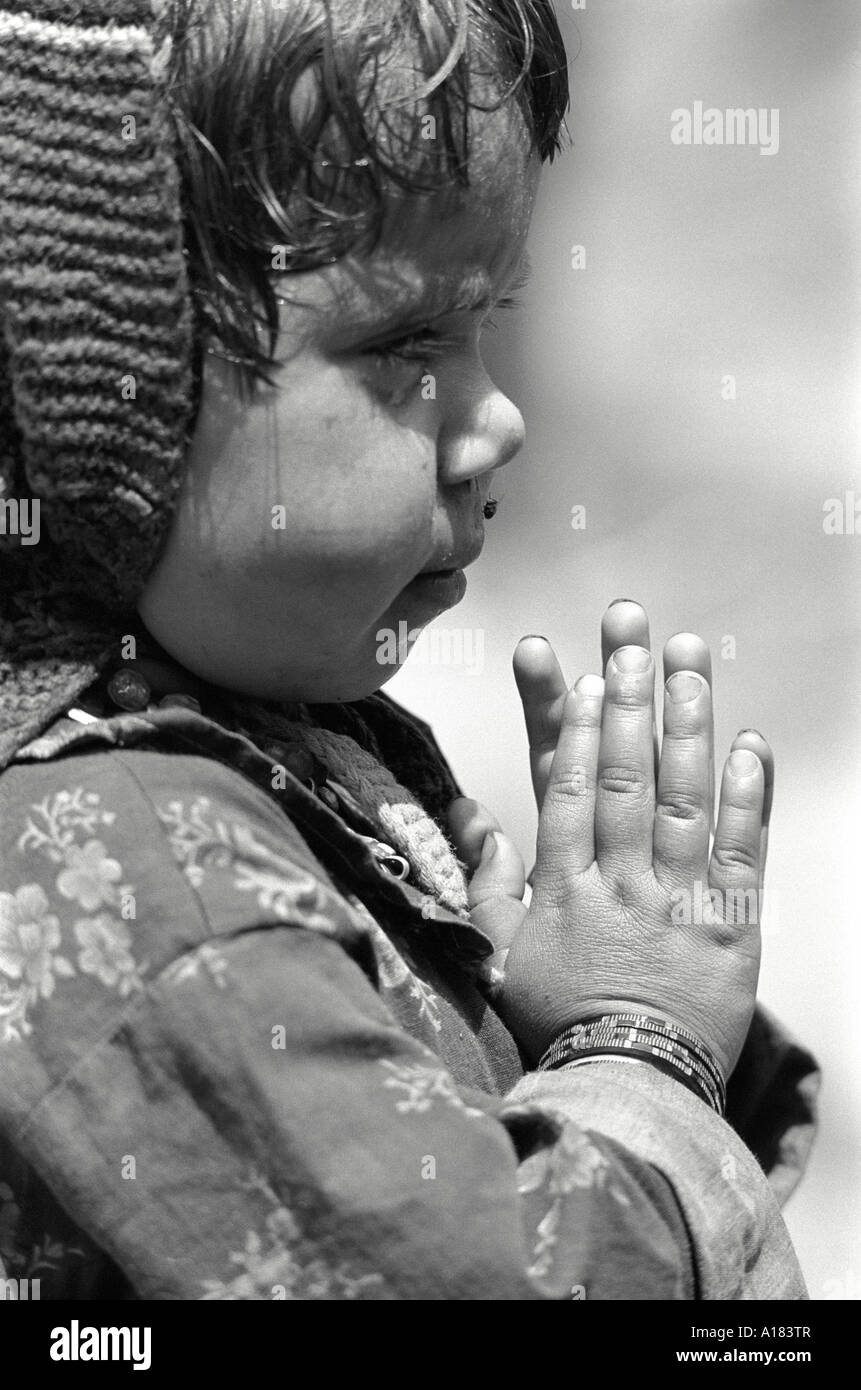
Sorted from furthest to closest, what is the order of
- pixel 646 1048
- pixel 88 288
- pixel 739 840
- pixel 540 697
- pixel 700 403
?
pixel 700 403 → pixel 540 697 → pixel 739 840 → pixel 646 1048 → pixel 88 288

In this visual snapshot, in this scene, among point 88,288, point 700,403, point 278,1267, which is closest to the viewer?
point 278,1267

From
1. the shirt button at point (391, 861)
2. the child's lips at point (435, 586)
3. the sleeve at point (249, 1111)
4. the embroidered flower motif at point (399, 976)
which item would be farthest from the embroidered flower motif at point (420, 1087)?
the child's lips at point (435, 586)

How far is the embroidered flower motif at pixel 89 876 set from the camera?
0.89 meters

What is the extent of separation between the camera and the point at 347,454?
100cm

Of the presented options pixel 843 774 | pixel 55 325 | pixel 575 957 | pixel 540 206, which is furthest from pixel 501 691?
pixel 55 325

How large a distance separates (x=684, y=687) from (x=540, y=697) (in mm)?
130

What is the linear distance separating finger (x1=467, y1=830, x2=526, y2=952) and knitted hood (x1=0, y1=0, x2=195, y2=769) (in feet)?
1.18

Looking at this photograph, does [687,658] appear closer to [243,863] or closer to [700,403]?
[243,863]

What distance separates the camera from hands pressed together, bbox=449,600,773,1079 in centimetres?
111

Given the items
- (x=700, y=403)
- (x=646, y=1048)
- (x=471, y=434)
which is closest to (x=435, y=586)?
(x=471, y=434)

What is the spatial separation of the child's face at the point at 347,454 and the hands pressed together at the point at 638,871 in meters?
0.18

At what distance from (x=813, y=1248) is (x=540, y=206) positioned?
1.57 m

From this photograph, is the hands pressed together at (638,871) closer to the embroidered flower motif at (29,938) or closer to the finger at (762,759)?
the finger at (762,759)

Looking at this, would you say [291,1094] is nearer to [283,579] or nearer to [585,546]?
[283,579]
